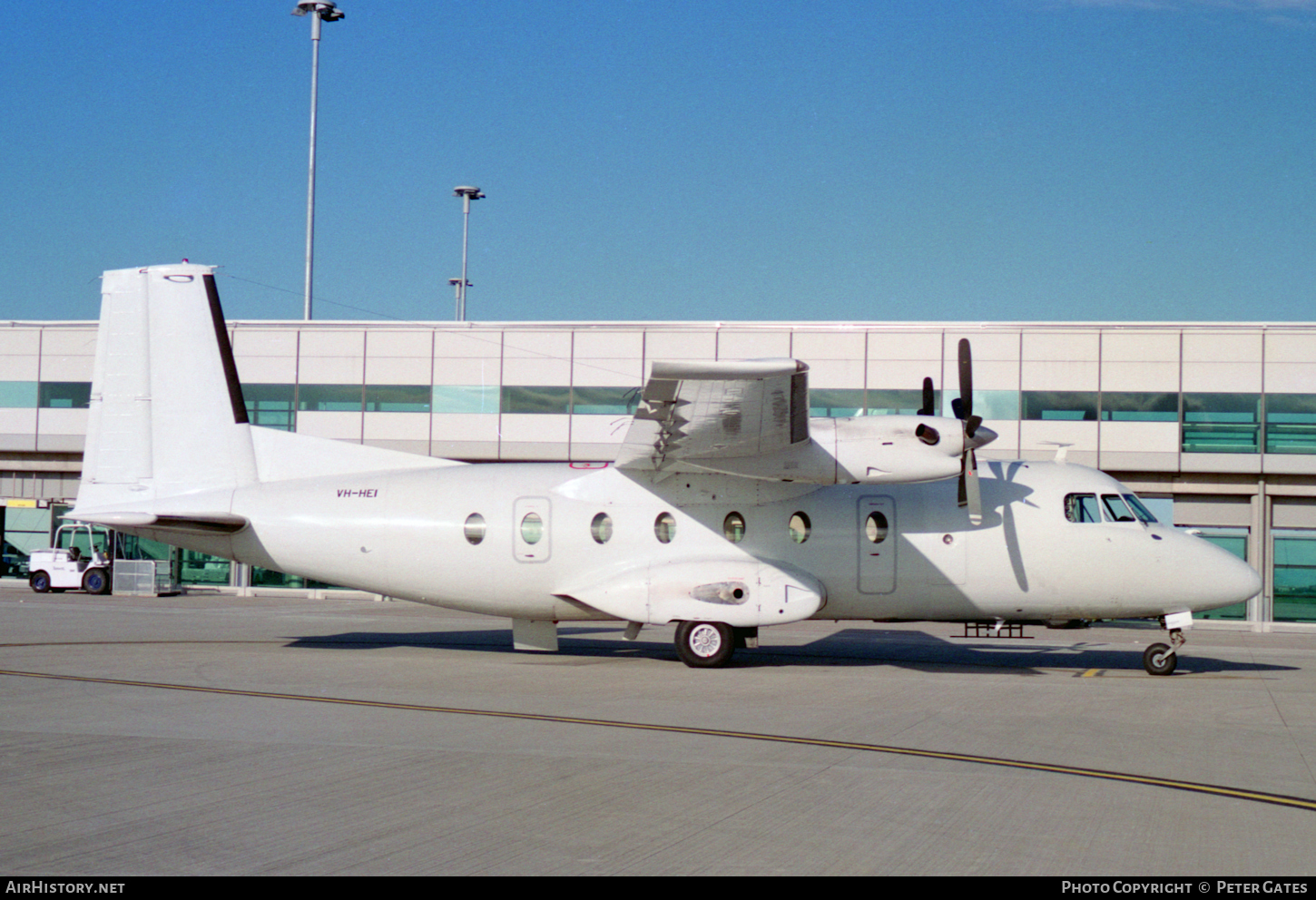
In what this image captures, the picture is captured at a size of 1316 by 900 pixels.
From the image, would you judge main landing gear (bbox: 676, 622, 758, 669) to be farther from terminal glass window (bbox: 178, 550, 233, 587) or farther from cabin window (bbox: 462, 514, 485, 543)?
terminal glass window (bbox: 178, 550, 233, 587)

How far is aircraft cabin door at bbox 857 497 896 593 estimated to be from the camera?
1658cm

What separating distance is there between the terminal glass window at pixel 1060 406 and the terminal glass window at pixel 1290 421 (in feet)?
15.9

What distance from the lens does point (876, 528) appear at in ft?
54.6

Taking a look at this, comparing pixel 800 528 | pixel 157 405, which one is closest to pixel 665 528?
pixel 800 528

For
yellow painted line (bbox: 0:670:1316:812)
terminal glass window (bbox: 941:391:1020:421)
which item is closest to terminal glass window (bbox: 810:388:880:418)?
terminal glass window (bbox: 941:391:1020:421)

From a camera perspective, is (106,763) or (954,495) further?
(954,495)

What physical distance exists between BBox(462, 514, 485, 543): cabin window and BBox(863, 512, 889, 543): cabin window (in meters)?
6.12

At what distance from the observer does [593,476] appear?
1720 centimetres

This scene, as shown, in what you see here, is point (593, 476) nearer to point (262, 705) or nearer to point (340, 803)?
point (262, 705)

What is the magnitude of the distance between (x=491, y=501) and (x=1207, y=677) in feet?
38.2

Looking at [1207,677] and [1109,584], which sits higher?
[1109,584]

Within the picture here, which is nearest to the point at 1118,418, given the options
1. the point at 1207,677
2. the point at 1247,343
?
the point at 1247,343

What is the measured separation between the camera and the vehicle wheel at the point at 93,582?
35375 mm

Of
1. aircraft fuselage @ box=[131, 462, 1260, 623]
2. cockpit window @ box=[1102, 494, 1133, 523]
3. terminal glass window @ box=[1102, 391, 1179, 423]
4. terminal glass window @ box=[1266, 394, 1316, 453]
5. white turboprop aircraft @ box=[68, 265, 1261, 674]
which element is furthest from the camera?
terminal glass window @ box=[1102, 391, 1179, 423]
